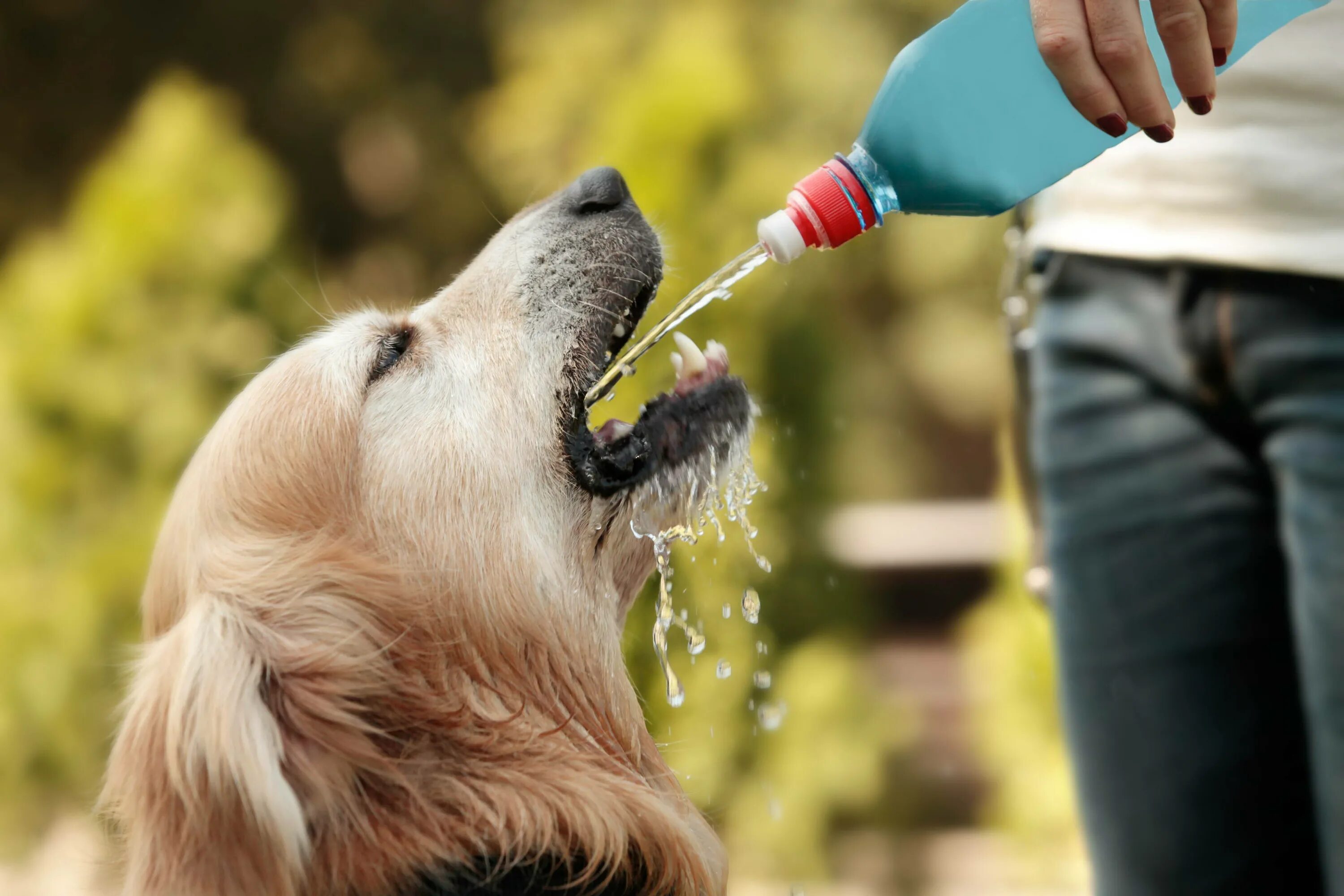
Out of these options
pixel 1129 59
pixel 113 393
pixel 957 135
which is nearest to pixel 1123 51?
pixel 1129 59

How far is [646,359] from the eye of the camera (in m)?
3.35

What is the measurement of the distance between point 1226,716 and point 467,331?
1.40m

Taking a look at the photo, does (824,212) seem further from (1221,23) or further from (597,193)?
(597,193)

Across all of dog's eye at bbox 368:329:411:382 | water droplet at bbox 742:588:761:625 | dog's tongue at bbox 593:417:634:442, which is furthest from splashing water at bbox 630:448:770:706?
dog's eye at bbox 368:329:411:382

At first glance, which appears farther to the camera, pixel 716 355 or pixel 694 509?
pixel 716 355

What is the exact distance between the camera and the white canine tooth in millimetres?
2113

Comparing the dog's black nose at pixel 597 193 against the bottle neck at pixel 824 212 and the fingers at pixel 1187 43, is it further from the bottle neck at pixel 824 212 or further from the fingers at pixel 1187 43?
the fingers at pixel 1187 43

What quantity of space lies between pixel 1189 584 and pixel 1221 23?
85 centimetres

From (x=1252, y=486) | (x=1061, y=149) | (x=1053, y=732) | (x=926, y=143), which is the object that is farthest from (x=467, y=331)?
(x=1053, y=732)

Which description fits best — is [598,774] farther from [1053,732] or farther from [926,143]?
[1053,732]

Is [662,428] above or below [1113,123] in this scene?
below

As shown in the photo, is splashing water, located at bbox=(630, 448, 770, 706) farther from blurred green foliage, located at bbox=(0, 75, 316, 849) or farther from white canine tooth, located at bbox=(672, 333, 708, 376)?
blurred green foliage, located at bbox=(0, 75, 316, 849)

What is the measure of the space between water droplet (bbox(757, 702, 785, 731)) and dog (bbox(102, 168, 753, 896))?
1555 millimetres

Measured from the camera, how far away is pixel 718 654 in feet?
11.4
